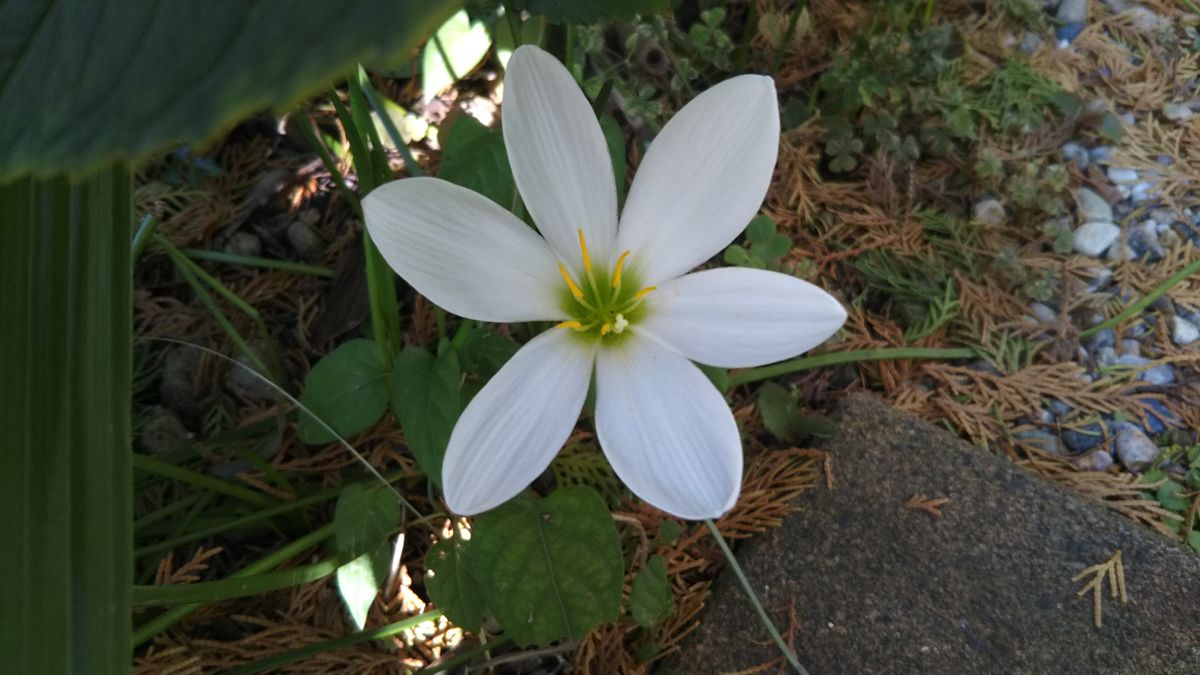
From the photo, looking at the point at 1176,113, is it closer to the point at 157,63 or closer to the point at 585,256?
the point at 585,256

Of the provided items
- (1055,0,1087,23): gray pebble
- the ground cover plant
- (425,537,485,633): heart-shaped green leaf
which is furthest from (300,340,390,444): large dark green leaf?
(1055,0,1087,23): gray pebble

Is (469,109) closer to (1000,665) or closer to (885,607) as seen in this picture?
(885,607)

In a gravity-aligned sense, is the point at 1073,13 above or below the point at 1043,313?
above

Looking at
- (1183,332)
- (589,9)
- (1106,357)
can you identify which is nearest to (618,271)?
(589,9)

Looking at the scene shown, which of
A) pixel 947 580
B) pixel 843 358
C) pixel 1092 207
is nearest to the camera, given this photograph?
pixel 947 580

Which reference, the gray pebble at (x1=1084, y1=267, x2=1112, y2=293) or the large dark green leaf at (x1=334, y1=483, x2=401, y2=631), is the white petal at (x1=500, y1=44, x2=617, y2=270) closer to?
the large dark green leaf at (x1=334, y1=483, x2=401, y2=631)

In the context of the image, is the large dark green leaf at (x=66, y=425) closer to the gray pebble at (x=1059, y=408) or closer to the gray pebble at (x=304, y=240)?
the gray pebble at (x=304, y=240)

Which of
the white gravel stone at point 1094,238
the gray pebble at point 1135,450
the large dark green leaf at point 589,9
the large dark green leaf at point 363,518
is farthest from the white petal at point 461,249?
the white gravel stone at point 1094,238
